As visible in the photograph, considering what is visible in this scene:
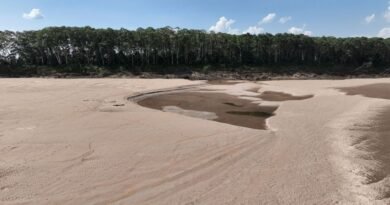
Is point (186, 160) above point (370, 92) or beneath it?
beneath

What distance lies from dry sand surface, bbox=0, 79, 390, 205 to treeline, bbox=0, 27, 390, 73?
50627 millimetres

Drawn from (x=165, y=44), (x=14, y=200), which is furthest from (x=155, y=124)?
(x=165, y=44)

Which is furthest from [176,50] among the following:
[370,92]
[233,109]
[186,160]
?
[186,160]

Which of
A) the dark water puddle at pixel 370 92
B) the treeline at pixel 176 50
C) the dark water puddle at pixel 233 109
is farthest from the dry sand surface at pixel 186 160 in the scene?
the treeline at pixel 176 50

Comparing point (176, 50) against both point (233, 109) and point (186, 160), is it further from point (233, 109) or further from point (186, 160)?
point (186, 160)

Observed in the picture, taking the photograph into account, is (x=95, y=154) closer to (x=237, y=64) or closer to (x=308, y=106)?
(x=308, y=106)

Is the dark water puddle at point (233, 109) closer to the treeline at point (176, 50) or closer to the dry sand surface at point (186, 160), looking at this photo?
the dry sand surface at point (186, 160)

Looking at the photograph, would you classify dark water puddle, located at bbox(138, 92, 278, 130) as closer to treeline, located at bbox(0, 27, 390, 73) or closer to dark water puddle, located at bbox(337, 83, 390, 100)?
dark water puddle, located at bbox(337, 83, 390, 100)

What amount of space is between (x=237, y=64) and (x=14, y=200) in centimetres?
6979

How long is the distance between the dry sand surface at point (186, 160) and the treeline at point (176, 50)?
50627 millimetres

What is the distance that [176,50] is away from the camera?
75.7 m

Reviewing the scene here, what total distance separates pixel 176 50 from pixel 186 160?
65214mm

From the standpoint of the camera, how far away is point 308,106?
25.5 meters

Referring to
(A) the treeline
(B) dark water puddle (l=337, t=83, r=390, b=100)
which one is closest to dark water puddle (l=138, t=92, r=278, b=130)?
(B) dark water puddle (l=337, t=83, r=390, b=100)
